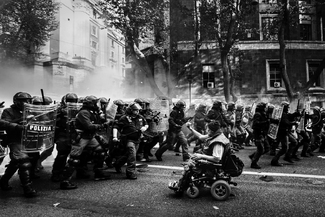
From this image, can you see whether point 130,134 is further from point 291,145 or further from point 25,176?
point 291,145

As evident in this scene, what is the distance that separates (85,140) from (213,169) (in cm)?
254

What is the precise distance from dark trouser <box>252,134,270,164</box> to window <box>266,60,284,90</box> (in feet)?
44.0

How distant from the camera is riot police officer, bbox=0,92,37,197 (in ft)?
14.6

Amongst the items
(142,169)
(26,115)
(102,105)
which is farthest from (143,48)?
(26,115)

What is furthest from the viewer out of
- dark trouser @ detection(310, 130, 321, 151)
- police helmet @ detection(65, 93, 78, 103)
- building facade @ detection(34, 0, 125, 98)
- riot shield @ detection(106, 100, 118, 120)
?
building facade @ detection(34, 0, 125, 98)

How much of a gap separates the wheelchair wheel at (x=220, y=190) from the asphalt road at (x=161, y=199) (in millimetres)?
114

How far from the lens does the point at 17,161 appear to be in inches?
175

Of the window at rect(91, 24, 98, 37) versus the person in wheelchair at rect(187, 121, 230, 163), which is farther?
the window at rect(91, 24, 98, 37)

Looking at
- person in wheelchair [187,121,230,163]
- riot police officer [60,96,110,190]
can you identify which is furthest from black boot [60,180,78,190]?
person in wheelchair [187,121,230,163]

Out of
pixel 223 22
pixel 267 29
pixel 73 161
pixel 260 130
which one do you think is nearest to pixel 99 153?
pixel 73 161

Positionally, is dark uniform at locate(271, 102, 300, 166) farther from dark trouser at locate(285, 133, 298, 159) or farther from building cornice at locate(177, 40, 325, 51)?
building cornice at locate(177, 40, 325, 51)

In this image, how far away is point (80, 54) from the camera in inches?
412

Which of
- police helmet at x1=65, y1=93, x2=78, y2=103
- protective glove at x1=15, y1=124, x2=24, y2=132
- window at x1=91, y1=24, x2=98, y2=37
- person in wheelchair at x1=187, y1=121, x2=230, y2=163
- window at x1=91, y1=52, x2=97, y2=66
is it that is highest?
window at x1=91, y1=24, x2=98, y2=37

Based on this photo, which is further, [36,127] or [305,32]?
[305,32]
